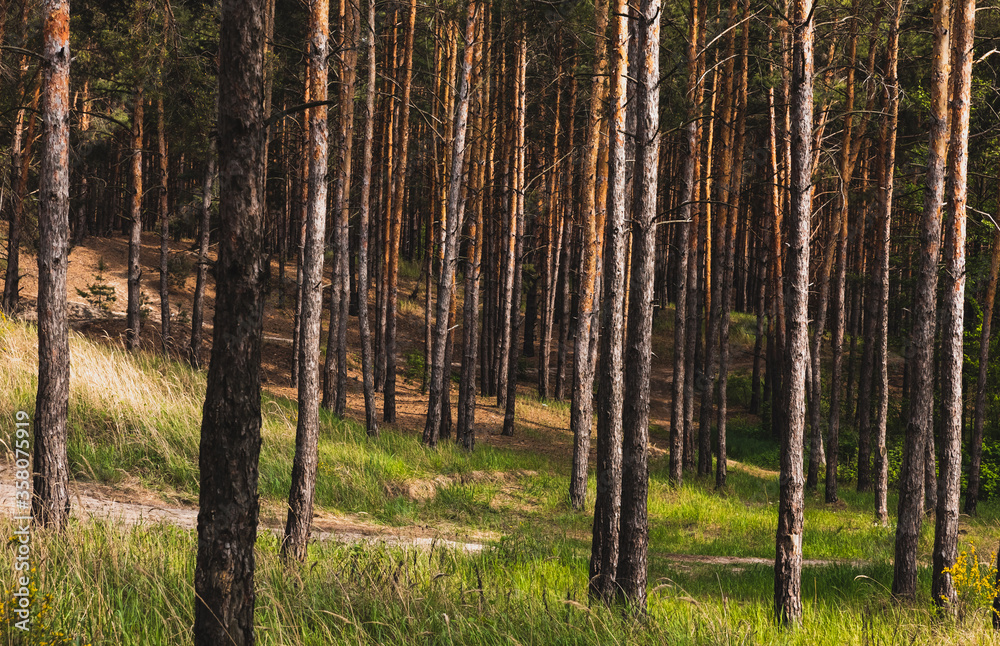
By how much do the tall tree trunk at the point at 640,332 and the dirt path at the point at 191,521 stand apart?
1.82 meters

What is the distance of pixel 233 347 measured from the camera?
120 inches

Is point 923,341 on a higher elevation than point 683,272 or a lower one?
lower

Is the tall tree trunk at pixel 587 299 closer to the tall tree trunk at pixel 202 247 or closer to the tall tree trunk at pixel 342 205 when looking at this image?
the tall tree trunk at pixel 342 205

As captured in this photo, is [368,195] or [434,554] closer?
[434,554]

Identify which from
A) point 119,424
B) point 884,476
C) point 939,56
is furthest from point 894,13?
point 119,424

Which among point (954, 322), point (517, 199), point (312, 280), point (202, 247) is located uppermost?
point (517, 199)

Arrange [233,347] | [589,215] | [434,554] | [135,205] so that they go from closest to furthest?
[233,347] < [434,554] < [589,215] < [135,205]

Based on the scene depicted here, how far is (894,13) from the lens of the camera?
12070 mm

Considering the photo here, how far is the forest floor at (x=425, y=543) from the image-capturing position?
4.66 metres

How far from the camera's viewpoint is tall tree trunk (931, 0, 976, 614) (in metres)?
7.76

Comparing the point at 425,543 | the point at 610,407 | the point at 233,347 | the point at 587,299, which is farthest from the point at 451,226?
the point at 233,347

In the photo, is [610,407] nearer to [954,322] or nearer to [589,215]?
[954,322]

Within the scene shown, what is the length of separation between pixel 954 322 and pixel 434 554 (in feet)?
21.1

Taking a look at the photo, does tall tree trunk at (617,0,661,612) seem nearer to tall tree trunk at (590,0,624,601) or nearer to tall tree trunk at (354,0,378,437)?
tall tree trunk at (590,0,624,601)
